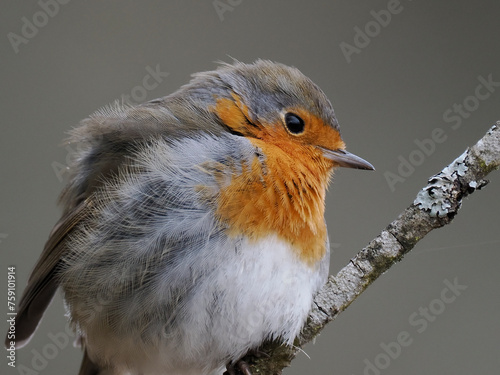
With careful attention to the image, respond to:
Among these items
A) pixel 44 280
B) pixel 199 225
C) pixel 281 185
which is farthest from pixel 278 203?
pixel 44 280

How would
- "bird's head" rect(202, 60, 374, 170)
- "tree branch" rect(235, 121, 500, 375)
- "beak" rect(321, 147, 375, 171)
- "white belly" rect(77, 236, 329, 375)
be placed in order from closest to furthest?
"tree branch" rect(235, 121, 500, 375), "white belly" rect(77, 236, 329, 375), "bird's head" rect(202, 60, 374, 170), "beak" rect(321, 147, 375, 171)

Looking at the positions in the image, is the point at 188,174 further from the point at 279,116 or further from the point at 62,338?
the point at 62,338

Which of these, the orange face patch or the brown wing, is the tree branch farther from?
the brown wing

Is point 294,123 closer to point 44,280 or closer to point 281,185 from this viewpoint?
point 281,185

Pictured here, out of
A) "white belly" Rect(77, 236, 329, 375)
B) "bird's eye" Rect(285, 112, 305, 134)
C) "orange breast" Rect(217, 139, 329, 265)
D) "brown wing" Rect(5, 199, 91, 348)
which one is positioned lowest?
"brown wing" Rect(5, 199, 91, 348)

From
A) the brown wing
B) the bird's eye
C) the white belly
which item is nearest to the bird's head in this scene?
the bird's eye
